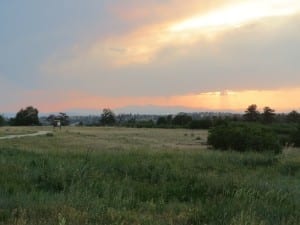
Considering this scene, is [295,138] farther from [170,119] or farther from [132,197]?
[170,119]

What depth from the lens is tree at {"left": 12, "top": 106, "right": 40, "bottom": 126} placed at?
4026 inches

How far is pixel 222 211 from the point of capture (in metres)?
7.43

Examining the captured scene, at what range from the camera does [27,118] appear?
10306cm

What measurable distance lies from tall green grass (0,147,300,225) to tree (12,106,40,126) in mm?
90765

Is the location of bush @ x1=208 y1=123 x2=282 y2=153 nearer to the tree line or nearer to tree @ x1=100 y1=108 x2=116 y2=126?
the tree line

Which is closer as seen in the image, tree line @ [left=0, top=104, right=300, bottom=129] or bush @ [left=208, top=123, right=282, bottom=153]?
bush @ [left=208, top=123, right=282, bottom=153]

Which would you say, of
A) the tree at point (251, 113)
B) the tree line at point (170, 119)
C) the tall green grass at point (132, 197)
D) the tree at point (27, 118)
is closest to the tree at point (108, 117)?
the tree line at point (170, 119)

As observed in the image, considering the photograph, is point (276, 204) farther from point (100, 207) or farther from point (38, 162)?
point (38, 162)

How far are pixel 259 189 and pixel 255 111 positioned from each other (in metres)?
83.4

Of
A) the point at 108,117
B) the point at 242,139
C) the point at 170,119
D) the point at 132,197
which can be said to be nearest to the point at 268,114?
the point at 170,119

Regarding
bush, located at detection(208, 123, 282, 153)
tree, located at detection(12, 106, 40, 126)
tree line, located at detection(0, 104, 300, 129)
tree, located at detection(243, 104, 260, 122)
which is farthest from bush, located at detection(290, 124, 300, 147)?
tree, located at detection(12, 106, 40, 126)

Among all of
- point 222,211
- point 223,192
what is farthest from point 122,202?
point 223,192

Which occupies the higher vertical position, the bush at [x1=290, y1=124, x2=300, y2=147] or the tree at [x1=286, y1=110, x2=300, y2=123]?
the tree at [x1=286, y1=110, x2=300, y2=123]

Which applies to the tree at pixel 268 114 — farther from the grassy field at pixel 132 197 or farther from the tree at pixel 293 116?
the grassy field at pixel 132 197
